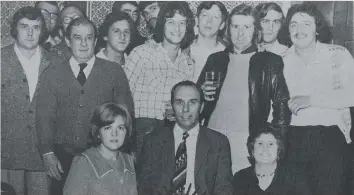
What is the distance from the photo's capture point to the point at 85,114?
2475 millimetres

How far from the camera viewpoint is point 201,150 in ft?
7.90

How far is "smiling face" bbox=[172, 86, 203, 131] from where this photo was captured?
7.93ft

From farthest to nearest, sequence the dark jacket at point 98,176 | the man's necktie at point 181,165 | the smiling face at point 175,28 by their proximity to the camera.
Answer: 1. the smiling face at point 175,28
2. the man's necktie at point 181,165
3. the dark jacket at point 98,176

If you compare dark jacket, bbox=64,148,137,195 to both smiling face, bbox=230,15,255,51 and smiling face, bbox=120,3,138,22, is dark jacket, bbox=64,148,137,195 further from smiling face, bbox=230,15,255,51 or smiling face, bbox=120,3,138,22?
smiling face, bbox=230,15,255,51

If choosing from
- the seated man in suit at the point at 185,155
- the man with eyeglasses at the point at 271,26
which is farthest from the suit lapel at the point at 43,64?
the man with eyeglasses at the point at 271,26

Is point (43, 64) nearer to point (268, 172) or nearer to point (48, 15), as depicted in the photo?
point (48, 15)

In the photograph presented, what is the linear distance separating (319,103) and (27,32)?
5.90 ft

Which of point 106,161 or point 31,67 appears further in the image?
point 31,67

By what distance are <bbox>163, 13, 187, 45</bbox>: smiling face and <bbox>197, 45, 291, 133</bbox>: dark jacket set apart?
0.32 meters

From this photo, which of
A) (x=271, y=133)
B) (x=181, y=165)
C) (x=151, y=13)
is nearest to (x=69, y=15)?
(x=151, y=13)

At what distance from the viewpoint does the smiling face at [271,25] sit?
2.49 m

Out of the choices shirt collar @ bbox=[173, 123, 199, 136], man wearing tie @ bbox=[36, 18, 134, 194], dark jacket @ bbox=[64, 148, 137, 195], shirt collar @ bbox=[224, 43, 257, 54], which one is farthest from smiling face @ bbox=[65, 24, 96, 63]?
shirt collar @ bbox=[224, 43, 257, 54]

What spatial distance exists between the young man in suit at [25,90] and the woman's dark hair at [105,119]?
39 cm

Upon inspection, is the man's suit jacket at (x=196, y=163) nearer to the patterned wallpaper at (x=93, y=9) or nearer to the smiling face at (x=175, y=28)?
the smiling face at (x=175, y=28)
